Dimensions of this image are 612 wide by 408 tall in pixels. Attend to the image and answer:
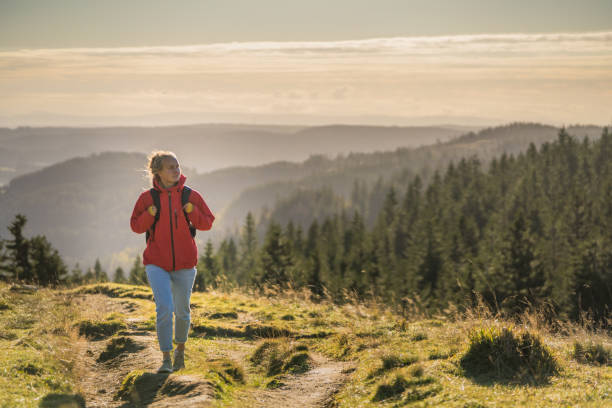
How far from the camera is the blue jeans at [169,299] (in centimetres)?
692

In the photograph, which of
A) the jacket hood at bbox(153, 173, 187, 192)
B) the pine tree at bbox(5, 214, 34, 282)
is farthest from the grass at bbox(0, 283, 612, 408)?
the pine tree at bbox(5, 214, 34, 282)

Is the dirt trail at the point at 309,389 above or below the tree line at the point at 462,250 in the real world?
above

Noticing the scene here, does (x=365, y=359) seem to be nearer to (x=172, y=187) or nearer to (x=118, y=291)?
(x=172, y=187)

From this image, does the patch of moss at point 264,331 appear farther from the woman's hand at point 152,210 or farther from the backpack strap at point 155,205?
the woman's hand at point 152,210

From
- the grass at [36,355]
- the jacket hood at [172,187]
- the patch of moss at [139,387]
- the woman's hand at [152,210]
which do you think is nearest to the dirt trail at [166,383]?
the patch of moss at [139,387]

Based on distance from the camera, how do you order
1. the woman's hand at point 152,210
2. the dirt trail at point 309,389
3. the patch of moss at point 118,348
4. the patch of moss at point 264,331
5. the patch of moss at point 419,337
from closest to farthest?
the dirt trail at point 309,389 < the woman's hand at point 152,210 < the patch of moss at point 118,348 < the patch of moss at point 419,337 < the patch of moss at point 264,331

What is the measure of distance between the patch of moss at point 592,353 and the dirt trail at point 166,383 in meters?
3.36

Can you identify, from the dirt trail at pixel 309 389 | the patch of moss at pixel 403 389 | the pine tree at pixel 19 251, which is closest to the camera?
the patch of moss at pixel 403 389

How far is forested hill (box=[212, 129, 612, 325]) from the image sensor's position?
4566 cm

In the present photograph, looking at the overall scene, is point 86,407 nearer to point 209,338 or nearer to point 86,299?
point 209,338

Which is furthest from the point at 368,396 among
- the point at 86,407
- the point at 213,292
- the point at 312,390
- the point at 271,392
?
the point at 213,292

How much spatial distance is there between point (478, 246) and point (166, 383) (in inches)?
3032

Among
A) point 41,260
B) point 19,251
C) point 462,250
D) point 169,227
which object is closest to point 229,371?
point 169,227

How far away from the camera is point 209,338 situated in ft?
32.8
